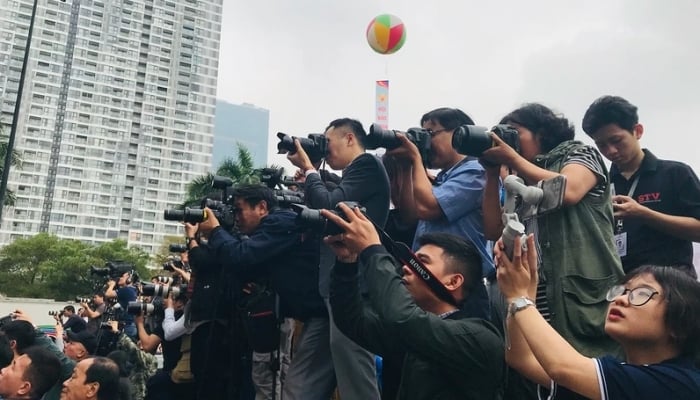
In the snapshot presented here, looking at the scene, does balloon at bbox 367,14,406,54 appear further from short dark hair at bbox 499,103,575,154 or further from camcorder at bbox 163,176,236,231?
short dark hair at bbox 499,103,575,154

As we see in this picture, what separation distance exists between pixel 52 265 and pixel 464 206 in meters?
46.9

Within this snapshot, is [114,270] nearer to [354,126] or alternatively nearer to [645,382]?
[354,126]

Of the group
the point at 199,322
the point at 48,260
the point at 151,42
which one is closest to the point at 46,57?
the point at 151,42

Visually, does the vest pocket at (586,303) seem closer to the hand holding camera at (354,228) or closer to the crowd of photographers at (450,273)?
the crowd of photographers at (450,273)

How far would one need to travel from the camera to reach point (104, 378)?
3.22m

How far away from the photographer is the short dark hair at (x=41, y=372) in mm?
3406

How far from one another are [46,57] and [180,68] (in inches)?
565

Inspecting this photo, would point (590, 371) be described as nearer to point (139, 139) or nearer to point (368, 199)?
point (368, 199)

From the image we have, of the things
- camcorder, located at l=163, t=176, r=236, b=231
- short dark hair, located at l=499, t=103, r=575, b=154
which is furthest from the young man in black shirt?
camcorder, located at l=163, t=176, r=236, b=231

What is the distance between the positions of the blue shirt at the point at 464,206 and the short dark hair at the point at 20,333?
303 centimetres

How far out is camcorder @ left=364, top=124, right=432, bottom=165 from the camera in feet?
8.23

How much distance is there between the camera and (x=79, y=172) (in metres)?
63.9

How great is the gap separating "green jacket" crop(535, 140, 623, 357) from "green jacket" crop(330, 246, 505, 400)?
8.9 inches

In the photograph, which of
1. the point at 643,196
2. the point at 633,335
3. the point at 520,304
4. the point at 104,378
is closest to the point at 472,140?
the point at 520,304
